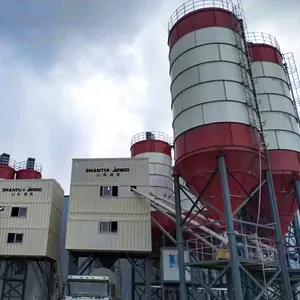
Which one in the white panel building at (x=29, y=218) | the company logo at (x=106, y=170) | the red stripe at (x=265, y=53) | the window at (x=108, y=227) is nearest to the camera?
the red stripe at (x=265, y=53)

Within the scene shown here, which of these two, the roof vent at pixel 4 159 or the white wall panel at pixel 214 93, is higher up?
the roof vent at pixel 4 159

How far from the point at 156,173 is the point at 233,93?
14.3 metres

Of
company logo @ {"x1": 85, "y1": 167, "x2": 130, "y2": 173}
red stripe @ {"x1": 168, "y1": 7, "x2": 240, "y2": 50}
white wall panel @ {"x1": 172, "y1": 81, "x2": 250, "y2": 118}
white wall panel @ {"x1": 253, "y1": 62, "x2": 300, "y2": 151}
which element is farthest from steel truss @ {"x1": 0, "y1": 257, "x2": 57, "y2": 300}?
red stripe @ {"x1": 168, "y1": 7, "x2": 240, "y2": 50}

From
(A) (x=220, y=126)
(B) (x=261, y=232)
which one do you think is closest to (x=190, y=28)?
(A) (x=220, y=126)

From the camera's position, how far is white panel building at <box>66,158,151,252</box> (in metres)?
22.9

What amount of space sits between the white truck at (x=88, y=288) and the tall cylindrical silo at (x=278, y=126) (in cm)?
978

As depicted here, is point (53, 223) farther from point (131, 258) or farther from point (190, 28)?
point (190, 28)

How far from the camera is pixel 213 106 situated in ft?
53.5

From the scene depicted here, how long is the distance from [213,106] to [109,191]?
11272 mm

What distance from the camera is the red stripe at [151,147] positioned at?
1209 inches

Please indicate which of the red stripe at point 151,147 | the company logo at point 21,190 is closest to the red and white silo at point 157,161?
the red stripe at point 151,147

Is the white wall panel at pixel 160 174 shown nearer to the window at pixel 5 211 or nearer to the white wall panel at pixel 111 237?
the white wall panel at pixel 111 237

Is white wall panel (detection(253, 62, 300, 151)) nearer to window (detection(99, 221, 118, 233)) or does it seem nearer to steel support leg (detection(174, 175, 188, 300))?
steel support leg (detection(174, 175, 188, 300))

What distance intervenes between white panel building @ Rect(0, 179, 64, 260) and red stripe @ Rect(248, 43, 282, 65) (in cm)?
1809
